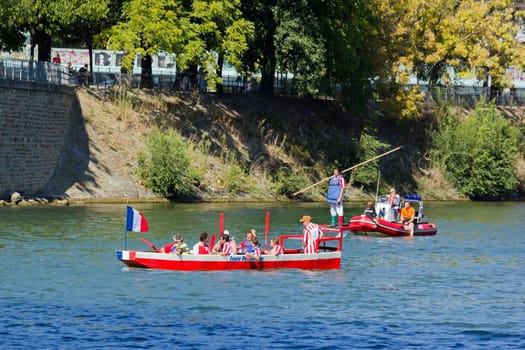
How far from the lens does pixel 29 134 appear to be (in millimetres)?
53344

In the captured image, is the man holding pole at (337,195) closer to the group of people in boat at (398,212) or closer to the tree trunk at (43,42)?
the group of people in boat at (398,212)

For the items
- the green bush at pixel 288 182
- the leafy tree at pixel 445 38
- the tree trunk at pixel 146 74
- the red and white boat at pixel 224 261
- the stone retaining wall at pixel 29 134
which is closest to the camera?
the red and white boat at pixel 224 261

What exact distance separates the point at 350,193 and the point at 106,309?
35341mm

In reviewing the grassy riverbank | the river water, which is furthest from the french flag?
the grassy riverbank

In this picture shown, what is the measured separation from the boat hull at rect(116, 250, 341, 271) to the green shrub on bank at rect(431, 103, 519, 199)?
109ft

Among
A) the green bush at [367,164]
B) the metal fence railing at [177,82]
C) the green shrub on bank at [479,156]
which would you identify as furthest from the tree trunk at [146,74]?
the green shrub on bank at [479,156]

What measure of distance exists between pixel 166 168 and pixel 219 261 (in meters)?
21.8

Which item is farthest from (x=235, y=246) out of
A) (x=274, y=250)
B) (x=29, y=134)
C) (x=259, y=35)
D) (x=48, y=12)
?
(x=259, y=35)

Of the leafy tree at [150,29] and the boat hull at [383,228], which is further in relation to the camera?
the leafy tree at [150,29]

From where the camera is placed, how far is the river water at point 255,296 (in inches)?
1027

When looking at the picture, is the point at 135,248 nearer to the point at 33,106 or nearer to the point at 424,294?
the point at 424,294

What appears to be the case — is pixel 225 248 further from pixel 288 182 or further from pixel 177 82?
pixel 177 82

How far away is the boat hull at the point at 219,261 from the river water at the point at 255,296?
0.26 m

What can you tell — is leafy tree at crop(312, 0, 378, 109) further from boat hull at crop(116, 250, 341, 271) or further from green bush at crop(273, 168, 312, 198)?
boat hull at crop(116, 250, 341, 271)
